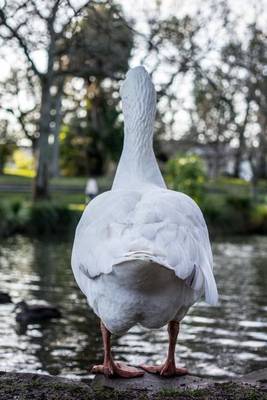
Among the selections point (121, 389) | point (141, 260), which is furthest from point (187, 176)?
point (141, 260)

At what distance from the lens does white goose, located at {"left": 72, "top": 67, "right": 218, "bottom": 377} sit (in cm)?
509

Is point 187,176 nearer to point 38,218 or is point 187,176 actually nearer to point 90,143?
point 38,218

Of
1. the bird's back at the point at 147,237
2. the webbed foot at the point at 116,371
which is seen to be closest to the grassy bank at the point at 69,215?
the webbed foot at the point at 116,371

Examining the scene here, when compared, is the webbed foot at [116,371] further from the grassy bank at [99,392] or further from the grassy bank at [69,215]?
the grassy bank at [69,215]

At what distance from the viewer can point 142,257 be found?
4848 millimetres

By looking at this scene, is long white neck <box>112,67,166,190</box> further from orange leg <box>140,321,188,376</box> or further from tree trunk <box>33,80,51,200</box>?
tree trunk <box>33,80,51,200</box>

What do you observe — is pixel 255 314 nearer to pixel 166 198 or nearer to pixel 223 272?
pixel 223 272

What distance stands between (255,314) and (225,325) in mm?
Result: 1260

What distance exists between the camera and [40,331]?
10.3m

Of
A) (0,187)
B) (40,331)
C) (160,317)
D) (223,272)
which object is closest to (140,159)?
(160,317)

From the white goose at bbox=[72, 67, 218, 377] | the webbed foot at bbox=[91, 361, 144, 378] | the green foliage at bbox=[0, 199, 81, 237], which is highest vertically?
the white goose at bbox=[72, 67, 218, 377]

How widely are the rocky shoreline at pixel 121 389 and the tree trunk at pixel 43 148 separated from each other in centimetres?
2501

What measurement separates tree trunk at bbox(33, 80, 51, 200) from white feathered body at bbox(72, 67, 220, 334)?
81.4 feet

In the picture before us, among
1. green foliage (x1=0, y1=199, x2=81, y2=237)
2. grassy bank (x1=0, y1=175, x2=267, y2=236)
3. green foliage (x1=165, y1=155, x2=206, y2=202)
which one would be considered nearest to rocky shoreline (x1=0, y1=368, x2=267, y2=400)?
grassy bank (x1=0, y1=175, x2=267, y2=236)
